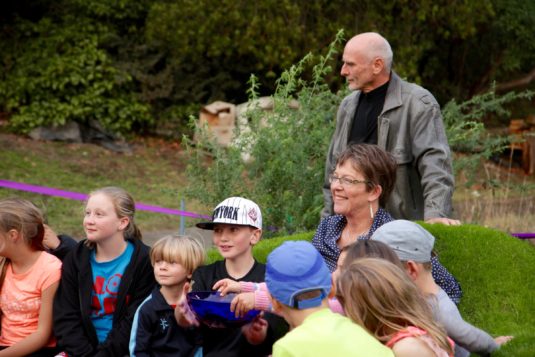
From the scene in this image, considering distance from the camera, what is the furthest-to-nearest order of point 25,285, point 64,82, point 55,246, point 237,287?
point 64,82 → point 55,246 → point 25,285 → point 237,287

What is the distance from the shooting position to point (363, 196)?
4492mm

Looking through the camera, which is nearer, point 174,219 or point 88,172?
point 174,219

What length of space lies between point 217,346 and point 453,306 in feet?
3.74

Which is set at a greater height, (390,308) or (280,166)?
(280,166)

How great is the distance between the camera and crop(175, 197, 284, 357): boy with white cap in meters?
4.25

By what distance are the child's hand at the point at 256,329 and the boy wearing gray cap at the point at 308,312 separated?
25.0 inches

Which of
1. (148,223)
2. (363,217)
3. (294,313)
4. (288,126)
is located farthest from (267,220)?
(148,223)

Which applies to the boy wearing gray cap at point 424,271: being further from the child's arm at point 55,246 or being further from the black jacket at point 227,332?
the child's arm at point 55,246

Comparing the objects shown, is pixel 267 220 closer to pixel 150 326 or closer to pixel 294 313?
pixel 150 326

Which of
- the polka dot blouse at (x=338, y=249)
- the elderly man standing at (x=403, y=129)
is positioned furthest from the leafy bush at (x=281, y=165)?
the polka dot blouse at (x=338, y=249)

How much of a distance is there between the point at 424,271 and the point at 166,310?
1284 mm

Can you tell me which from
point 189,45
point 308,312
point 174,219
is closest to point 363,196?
point 308,312

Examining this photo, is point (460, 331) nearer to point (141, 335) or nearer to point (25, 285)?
point (141, 335)

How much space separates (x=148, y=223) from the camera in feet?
38.2
